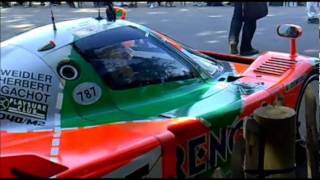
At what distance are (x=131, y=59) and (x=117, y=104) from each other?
318mm

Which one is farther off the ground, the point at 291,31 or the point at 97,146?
the point at 291,31

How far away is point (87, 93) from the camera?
9.08 ft

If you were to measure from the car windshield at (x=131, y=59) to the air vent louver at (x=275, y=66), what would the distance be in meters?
0.57

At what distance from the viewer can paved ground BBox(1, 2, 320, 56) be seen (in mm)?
8484

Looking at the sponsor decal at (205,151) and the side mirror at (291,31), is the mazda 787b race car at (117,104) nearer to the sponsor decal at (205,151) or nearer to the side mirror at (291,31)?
the sponsor decal at (205,151)

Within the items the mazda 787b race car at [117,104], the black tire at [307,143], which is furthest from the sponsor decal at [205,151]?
the black tire at [307,143]

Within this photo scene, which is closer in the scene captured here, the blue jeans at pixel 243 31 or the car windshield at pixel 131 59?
the car windshield at pixel 131 59

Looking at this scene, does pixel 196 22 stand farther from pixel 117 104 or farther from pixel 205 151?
pixel 205 151

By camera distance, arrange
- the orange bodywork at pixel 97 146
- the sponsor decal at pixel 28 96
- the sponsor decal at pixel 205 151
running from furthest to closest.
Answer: the sponsor decal at pixel 28 96 < the sponsor decal at pixel 205 151 < the orange bodywork at pixel 97 146

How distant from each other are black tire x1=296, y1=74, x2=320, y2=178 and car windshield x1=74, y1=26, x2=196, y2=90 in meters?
0.75

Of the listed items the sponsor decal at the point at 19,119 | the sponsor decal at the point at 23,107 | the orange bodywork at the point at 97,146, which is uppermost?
the sponsor decal at the point at 23,107

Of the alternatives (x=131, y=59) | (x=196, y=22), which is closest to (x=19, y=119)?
(x=131, y=59)

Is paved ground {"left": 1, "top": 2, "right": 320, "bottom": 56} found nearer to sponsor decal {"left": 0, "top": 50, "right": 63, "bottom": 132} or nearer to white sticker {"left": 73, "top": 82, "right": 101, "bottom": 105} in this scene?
white sticker {"left": 73, "top": 82, "right": 101, "bottom": 105}

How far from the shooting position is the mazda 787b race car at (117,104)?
7.64 ft
